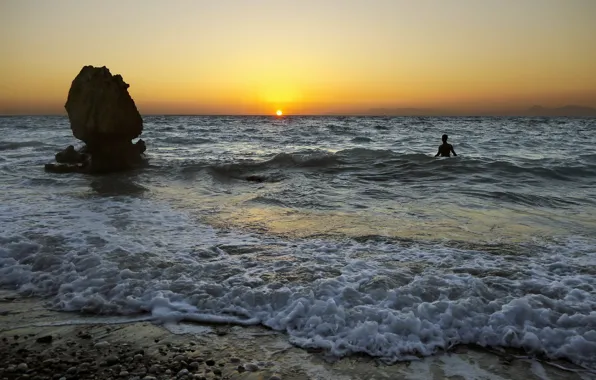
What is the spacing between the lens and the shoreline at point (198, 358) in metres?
3.32

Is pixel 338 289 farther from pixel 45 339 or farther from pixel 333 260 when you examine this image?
pixel 45 339

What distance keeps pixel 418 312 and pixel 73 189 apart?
976 cm

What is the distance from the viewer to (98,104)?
14.1 m

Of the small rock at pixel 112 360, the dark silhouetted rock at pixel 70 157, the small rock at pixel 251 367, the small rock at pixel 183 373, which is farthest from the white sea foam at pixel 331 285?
the dark silhouetted rock at pixel 70 157

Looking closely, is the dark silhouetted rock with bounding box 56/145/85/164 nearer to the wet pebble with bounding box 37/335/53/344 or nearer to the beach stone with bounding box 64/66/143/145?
the beach stone with bounding box 64/66/143/145

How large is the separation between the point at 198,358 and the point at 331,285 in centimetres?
174

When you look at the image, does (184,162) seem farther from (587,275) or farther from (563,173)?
(587,275)

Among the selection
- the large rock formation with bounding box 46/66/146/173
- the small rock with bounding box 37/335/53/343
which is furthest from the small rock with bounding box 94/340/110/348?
the large rock formation with bounding box 46/66/146/173

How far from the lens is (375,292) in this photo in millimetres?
4656

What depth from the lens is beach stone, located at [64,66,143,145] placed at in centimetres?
1406

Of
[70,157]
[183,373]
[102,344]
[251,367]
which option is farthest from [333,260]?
[70,157]

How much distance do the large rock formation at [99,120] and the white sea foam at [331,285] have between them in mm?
7864

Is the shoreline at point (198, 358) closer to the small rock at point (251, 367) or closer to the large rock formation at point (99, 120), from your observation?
the small rock at point (251, 367)

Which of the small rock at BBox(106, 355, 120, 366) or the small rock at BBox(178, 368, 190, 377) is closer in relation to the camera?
the small rock at BBox(178, 368, 190, 377)
